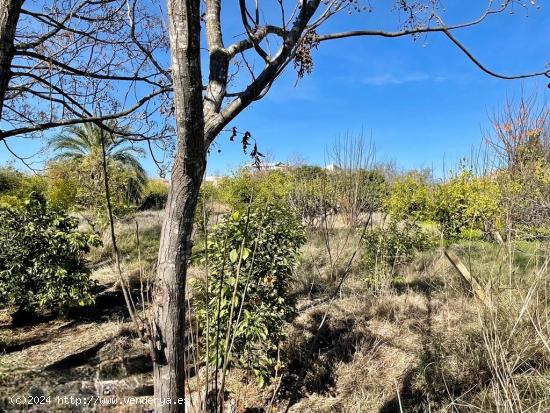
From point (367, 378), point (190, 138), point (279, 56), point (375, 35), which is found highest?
point (375, 35)

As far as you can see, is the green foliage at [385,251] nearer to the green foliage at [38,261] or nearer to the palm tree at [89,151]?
the green foliage at [38,261]

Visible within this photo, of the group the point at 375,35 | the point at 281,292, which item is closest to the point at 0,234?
the point at 281,292

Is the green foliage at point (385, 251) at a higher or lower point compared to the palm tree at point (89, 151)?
lower

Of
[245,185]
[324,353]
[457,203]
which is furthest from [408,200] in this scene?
[324,353]

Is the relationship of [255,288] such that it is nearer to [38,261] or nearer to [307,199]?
[38,261]

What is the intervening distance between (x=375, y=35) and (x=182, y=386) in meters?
1.94

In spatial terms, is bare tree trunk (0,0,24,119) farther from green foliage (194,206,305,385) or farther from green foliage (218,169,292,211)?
green foliage (218,169,292,211)

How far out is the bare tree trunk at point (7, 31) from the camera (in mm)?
1900

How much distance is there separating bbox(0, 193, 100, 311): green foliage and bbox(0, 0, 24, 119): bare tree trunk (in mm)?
4085

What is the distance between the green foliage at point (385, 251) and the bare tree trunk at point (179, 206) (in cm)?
478

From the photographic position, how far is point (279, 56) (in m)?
1.76

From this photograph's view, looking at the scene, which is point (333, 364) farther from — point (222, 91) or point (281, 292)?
point (222, 91)

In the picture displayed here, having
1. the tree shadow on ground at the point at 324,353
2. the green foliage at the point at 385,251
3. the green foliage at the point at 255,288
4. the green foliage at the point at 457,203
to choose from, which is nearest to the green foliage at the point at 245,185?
the green foliage at the point at 457,203

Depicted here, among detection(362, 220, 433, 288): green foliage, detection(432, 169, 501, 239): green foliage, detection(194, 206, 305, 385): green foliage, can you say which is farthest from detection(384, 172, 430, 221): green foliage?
detection(194, 206, 305, 385): green foliage
